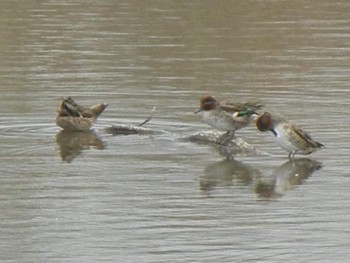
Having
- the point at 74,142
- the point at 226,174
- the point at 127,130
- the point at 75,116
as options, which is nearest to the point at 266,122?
the point at 226,174

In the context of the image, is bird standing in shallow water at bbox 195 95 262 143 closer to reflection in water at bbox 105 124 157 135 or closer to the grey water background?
the grey water background

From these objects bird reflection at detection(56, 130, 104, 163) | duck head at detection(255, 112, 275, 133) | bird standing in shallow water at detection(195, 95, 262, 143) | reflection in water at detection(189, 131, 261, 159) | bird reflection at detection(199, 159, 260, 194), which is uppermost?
duck head at detection(255, 112, 275, 133)

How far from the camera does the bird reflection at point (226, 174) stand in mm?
12539

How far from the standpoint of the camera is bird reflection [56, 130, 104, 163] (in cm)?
1408

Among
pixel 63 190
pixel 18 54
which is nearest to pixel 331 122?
pixel 63 190

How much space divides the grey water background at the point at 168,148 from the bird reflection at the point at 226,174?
18 mm

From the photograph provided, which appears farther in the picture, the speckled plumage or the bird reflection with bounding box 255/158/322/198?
the speckled plumage

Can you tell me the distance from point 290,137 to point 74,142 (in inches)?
96.5

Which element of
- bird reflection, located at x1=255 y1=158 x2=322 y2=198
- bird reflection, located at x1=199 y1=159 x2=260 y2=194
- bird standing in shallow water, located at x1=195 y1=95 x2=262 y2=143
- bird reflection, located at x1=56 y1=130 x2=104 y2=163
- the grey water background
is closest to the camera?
the grey water background

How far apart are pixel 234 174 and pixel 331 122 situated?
2515mm

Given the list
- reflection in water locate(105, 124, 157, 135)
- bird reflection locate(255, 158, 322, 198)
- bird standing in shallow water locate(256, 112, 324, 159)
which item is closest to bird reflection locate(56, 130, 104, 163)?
reflection in water locate(105, 124, 157, 135)

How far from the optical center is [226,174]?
512 inches

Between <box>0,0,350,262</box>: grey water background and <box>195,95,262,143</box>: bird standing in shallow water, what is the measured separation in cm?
23

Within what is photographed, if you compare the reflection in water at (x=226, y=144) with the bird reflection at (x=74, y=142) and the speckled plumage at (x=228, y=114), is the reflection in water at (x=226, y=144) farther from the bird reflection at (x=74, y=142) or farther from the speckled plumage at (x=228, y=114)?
the bird reflection at (x=74, y=142)
